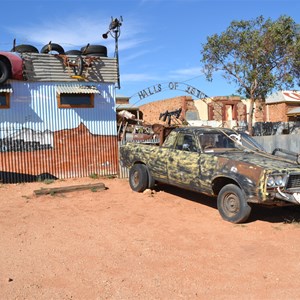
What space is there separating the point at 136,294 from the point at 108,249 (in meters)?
1.56

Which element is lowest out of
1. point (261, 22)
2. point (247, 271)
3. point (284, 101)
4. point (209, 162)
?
point (247, 271)

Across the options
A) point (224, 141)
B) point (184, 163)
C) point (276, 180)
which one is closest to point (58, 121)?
point (184, 163)

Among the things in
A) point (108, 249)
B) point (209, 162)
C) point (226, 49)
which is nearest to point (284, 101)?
point (226, 49)

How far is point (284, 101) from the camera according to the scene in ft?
104

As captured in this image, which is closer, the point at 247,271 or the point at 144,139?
the point at 247,271

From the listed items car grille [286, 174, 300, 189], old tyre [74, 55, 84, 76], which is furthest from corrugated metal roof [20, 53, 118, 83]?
car grille [286, 174, 300, 189]

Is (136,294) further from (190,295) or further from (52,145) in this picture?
(52,145)

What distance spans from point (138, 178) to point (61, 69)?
16.8ft

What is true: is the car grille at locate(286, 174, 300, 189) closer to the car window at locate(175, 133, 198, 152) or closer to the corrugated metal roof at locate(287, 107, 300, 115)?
the car window at locate(175, 133, 198, 152)

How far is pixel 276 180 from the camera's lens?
6355 mm

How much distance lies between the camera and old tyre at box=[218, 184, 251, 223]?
22.0 ft

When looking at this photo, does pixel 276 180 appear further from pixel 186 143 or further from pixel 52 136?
pixel 52 136

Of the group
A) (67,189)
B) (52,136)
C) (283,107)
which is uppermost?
(283,107)

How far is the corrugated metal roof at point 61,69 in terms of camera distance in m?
12.1
